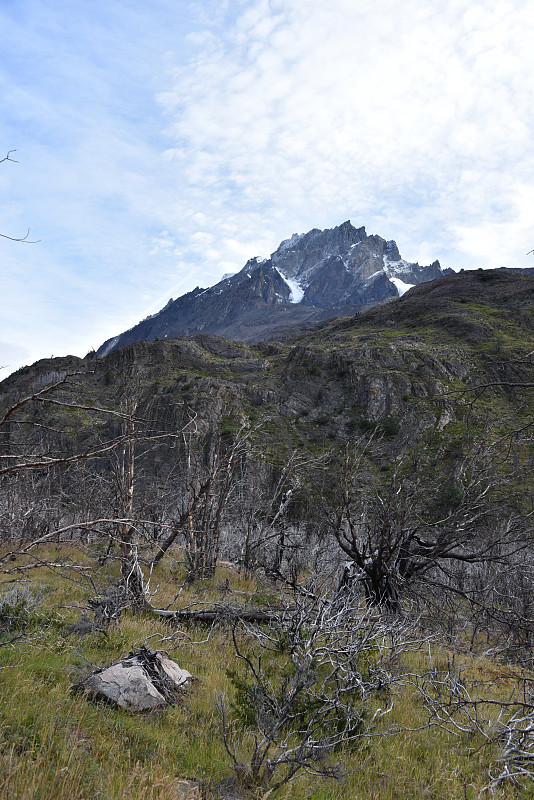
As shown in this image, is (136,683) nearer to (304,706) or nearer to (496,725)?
(304,706)

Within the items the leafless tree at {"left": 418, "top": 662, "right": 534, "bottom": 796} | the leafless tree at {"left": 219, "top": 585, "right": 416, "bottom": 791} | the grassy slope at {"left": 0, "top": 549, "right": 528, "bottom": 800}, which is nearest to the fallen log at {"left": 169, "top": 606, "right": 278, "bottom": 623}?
the leafless tree at {"left": 219, "top": 585, "right": 416, "bottom": 791}

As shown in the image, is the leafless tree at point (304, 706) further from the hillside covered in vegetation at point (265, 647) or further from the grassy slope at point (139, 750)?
the grassy slope at point (139, 750)

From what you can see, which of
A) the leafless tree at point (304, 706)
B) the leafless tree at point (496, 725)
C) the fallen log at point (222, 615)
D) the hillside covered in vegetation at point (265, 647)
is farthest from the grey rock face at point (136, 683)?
the leafless tree at point (496, 725)

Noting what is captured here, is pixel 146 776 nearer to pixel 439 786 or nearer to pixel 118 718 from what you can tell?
pixel 118 718

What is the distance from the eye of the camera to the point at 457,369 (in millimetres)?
45656

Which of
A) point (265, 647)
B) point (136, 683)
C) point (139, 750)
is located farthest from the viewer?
point (265, 647)

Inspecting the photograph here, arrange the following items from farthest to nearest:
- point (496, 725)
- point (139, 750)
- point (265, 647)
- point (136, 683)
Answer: point (265, 647) → point (496, 725) → point (136, 683) → point (139, 750)

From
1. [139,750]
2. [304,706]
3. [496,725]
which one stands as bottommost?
[496,725]

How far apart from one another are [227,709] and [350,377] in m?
46.9

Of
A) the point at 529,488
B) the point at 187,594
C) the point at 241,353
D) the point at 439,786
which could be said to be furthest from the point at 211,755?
the point at 241,353

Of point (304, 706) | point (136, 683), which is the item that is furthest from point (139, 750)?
point (304, 706)

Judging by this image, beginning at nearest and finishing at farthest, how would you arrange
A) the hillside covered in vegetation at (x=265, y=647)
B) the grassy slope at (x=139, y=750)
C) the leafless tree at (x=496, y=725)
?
the grassy slope at (x=139, y=750) < the hillside covered in vegetation at (x=265, y=647) < the leafless tree at (x=496, y=725)

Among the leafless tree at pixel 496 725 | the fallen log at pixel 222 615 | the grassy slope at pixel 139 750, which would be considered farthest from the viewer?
the fallen log at pixel 222 615

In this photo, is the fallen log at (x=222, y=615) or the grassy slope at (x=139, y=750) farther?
the fallen log at (x=222, y=615)
